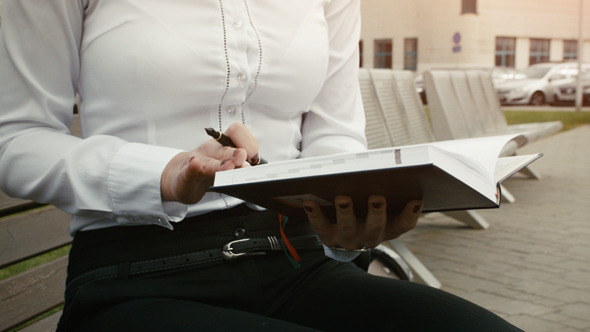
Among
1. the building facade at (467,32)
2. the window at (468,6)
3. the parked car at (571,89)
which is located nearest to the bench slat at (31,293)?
the parked car at (571,89)

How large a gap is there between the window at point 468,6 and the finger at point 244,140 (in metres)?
41.6

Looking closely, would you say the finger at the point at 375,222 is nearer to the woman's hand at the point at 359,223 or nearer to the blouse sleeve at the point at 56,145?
the woman's hand at the point at 359,223

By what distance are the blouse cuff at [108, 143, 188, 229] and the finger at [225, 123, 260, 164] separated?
118 mm

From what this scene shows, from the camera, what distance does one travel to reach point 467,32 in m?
41.4

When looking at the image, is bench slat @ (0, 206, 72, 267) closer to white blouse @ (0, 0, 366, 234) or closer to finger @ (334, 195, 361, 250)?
white blouse @ (0, 0, 366, 234)

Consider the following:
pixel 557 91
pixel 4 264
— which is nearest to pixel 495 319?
pixel 4 264

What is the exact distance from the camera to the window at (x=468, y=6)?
135 ft

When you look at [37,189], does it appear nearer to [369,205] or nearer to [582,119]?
[369,205]

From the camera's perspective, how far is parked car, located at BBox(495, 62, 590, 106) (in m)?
28.5

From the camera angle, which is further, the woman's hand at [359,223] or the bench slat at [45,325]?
the bench slat at [45,325]

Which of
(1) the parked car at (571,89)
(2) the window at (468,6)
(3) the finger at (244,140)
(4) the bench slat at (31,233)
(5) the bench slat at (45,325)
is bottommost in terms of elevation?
(1) the parked car at (571,89)

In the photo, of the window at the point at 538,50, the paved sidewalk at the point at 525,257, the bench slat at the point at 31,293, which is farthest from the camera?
the window at the point at 538,50

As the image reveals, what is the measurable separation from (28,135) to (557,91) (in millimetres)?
29434

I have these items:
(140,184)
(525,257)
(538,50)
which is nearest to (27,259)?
(140,184)
